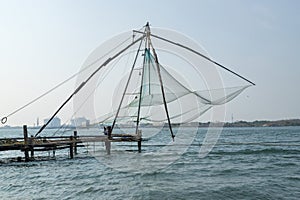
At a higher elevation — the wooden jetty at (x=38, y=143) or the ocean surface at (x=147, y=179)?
the wooden jetty at (x=38, y=143)

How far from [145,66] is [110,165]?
25.4 feet

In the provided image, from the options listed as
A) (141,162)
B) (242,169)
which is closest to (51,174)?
(141,162)

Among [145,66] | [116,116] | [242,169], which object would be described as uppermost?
[145,66]

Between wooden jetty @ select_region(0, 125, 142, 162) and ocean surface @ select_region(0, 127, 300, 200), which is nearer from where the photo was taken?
ocean surface @ select_region(0, 127, 300, 200)

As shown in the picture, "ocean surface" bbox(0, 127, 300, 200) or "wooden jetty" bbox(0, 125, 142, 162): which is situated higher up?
"wooden jetty" bbox(0, 125, 142, 162)

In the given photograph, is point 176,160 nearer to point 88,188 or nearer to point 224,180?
point 224,180

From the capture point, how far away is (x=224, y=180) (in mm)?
18438

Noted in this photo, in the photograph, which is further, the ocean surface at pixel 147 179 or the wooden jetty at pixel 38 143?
the wooden jetty at pixel 38 143

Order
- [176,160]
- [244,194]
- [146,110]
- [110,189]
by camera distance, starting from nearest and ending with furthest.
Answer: [244,194], [110,189], [146,110], [176,160]

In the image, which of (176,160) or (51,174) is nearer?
(51,174)

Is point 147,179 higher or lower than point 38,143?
lower

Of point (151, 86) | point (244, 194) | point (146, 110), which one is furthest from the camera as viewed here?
point (146, 110)

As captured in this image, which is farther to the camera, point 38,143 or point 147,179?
point 38,143

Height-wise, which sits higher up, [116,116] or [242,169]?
[116,116]
